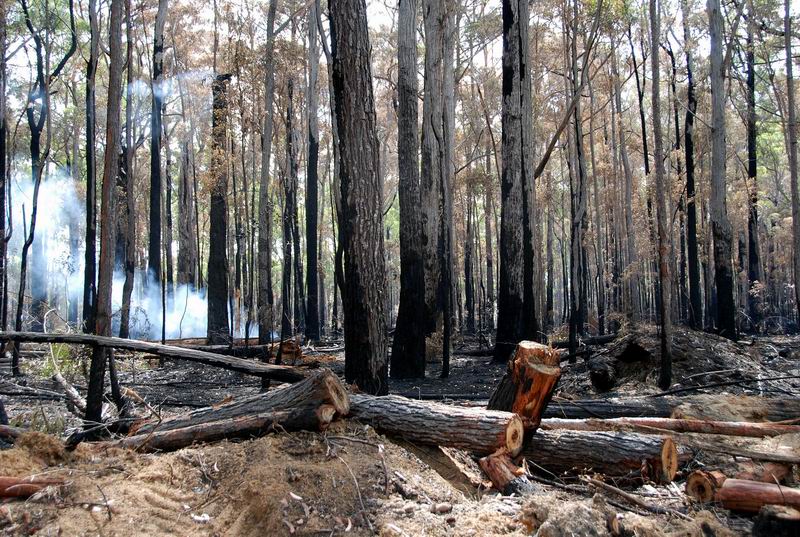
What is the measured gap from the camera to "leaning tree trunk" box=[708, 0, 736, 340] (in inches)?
532

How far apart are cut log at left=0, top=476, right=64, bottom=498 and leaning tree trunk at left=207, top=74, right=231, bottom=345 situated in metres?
13.7

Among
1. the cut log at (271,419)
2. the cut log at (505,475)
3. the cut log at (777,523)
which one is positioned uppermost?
the cut log at (271,419)

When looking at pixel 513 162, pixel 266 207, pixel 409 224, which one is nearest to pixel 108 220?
pixel 409 224

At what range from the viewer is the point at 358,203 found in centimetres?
617

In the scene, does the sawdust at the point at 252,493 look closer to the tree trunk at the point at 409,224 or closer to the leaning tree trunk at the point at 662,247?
the leaning tree trunk at the point at 662,247

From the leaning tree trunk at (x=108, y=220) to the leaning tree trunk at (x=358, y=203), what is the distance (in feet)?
6.84

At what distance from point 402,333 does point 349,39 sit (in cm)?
489

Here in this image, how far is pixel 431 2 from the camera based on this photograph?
1177 centimetres

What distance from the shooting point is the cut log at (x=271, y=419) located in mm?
4191

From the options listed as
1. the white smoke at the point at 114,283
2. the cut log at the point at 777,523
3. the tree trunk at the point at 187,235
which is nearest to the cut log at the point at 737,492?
the cut log at the point at 777,523

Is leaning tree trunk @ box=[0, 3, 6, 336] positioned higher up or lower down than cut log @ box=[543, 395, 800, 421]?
higher up

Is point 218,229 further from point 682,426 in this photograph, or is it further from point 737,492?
point 737,492

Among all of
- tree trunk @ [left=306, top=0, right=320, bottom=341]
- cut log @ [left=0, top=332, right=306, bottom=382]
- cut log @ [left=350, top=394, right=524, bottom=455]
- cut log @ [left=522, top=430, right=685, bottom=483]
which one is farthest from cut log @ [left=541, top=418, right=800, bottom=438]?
tree trunk @ [left=306, top=0, right=320, bottom=341]

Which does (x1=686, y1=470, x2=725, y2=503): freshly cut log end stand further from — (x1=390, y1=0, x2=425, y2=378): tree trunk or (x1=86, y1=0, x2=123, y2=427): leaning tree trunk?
(x1=390, y1=0, x2=425, y2=378): tree trunk
